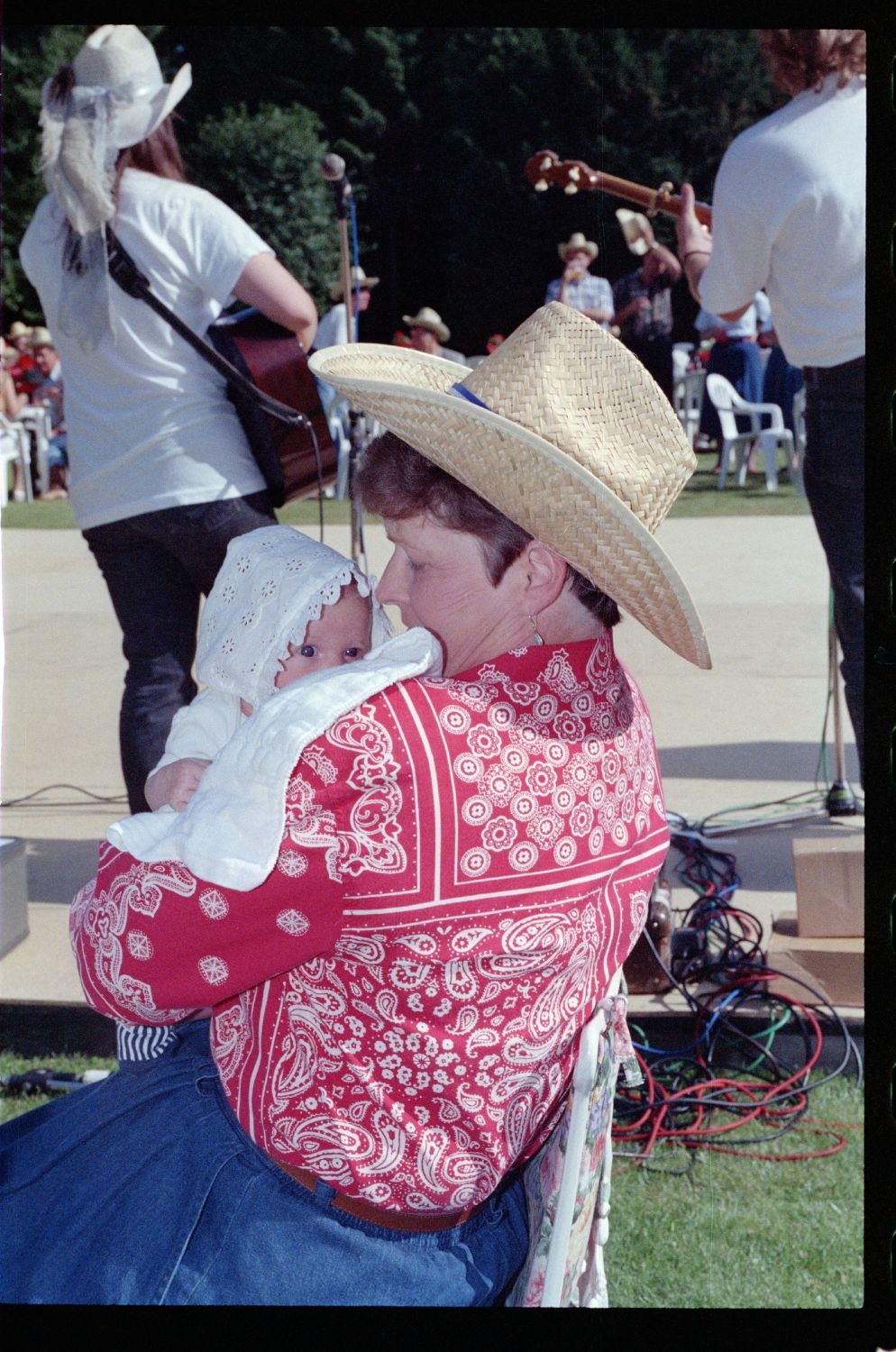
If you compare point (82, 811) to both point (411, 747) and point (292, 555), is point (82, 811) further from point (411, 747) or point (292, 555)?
point (411, 747)

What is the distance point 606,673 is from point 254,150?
22.7 m

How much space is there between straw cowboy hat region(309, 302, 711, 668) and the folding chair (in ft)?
1.27

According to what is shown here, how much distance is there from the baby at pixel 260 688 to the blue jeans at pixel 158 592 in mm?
1485

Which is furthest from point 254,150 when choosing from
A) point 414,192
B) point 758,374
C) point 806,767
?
point 806,767

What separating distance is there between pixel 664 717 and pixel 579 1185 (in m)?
4.15

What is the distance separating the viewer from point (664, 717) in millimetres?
5492

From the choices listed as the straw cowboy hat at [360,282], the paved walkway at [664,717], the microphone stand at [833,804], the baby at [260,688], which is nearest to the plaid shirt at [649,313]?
the straw cowboy hat at [360,282]

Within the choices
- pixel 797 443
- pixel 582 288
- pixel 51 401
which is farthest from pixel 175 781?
pixel 51 401

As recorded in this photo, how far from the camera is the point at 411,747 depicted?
51.1 inches

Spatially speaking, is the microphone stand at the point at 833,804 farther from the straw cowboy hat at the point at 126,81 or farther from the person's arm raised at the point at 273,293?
the straw cowboy hat at the point at 126,81

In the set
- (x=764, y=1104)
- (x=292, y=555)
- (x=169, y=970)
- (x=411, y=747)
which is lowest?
(x=764, y=1104)

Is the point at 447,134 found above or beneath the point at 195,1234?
above

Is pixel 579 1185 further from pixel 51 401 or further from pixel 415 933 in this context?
pixel 51 401

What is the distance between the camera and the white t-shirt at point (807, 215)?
334 centimetres
